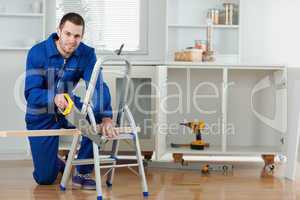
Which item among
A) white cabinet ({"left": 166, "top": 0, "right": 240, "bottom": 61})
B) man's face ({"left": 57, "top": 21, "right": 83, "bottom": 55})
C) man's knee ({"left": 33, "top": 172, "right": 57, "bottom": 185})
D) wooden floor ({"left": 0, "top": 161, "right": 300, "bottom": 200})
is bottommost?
wooden floor ({"left": 0, "top": 161, "right": 300, "bottom": 200})

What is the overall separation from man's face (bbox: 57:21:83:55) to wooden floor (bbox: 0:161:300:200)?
0.80 metres

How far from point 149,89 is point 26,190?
136 centimetres

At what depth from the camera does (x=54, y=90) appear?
3160mm

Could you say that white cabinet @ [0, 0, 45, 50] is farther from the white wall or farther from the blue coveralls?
the white wall

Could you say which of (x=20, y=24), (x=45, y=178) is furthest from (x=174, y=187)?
(x=20, y=24)

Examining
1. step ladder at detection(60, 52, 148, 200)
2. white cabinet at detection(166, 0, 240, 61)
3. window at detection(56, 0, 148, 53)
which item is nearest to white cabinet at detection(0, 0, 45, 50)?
window at detection(56, 0, 148, 53)

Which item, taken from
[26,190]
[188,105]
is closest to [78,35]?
[26,190]

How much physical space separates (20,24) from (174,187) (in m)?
2.19

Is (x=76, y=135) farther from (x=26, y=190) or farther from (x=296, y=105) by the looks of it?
(x=296, y=105)

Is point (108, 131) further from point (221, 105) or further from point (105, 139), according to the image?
point (221, 105)

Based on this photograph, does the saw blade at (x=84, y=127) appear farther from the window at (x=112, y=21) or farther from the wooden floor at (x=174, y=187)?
the window at (x=112, y=21)

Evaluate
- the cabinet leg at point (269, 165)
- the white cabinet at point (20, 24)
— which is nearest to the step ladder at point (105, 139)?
the cabinet leg at point (269, 165)

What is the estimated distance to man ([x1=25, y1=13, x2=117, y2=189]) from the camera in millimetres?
3080

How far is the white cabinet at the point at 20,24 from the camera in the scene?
183 inches
